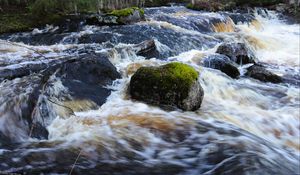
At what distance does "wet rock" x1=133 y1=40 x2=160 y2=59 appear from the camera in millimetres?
12328

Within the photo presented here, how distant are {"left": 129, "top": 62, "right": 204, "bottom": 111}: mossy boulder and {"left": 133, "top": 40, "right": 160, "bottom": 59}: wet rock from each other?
415cm

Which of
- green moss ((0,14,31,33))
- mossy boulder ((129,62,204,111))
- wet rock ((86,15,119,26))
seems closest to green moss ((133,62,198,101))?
mossy boulder ((129,62,204,111))

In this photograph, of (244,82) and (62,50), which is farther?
(62,50)

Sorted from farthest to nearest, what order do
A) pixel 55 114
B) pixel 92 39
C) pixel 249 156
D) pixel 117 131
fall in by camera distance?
pixel 92 39, pixel 55 114, pixel 117 131, pixel 249 156

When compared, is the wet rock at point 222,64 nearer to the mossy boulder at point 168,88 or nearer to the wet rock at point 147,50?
the wet rock at point 147,50

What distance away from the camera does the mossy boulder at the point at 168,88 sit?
25.6 ft

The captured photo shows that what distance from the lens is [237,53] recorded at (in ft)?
42.4

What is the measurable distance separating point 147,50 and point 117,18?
646 cm

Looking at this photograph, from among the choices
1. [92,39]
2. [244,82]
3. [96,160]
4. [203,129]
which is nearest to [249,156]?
[203,129]

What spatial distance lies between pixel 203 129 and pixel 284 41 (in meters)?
13.8

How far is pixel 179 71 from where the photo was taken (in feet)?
26.8

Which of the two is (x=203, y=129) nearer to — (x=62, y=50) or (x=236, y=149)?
(x=236, y=149)

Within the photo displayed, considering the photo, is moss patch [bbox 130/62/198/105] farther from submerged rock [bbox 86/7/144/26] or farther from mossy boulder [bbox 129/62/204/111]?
submerged rock [bbox 86/7/144/26]

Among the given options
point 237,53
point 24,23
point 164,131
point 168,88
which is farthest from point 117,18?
point 164,131
